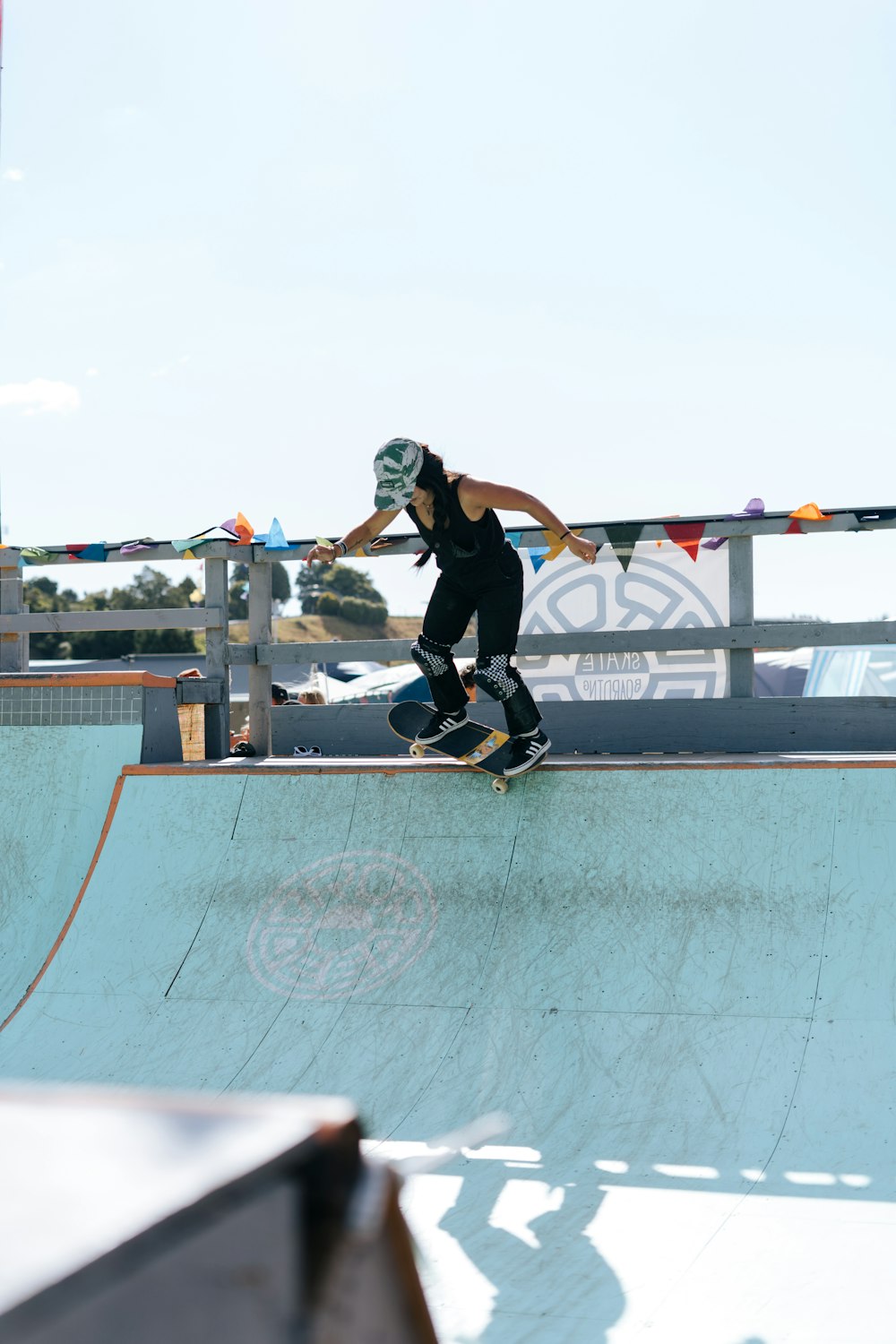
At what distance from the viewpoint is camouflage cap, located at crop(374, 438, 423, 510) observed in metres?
5.26

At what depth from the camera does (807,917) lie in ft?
15.0

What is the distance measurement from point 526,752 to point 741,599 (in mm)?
1884

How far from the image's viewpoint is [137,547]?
7.50 meters

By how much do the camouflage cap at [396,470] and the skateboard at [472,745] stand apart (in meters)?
1.09

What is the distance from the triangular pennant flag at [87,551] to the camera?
7570 mm

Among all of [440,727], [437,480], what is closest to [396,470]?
[437,480]

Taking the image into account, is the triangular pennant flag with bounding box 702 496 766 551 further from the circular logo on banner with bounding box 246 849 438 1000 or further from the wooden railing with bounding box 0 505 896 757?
the circular logo on banner with bounding box 246 849 438 1000

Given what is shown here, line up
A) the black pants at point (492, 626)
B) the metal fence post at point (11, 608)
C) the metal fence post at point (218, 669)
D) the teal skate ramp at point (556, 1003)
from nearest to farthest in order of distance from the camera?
1. the teal skate ramp at point (556, 1003)
2. the black pants at point (492, 626)
3. the metal fence post at point (218, 669)
4. the metal fence post at point (11, 608)

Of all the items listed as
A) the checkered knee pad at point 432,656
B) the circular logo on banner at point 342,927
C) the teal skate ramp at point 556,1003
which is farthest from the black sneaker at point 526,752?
the circular logo on banner at point 342,927

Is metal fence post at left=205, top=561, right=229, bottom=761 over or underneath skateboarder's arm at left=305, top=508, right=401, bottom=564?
underneath

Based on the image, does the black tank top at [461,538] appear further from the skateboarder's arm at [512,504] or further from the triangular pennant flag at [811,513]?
the triangular pennant flag at [811,513]

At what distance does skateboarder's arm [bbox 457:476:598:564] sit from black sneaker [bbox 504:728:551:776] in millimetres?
889

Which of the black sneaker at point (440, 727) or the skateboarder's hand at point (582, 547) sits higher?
the skateboarder's hand at point (582, 547)

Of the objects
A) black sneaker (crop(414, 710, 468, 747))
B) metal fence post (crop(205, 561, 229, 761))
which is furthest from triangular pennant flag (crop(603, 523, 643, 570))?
metal fence post (crop(205, 561, 229, 761))
